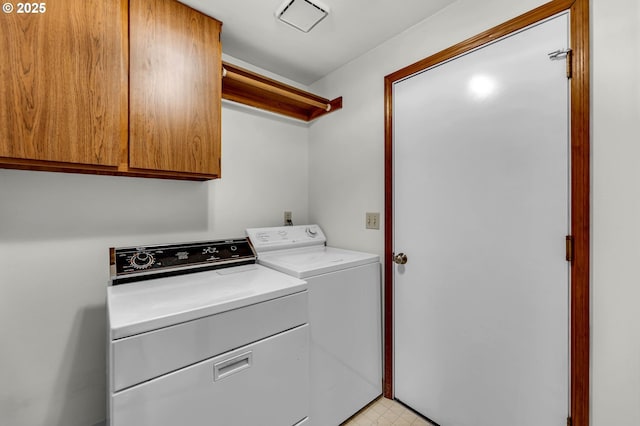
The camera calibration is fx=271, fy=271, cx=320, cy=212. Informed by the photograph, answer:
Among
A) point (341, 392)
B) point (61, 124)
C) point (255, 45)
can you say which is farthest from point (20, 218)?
point (341, 392)

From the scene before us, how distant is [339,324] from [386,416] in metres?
0.68

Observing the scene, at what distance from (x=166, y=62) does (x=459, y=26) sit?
62.3 inches

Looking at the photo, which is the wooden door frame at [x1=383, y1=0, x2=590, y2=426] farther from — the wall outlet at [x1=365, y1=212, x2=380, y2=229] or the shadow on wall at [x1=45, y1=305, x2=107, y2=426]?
the shadow on wall at [x1=45, y1=305, x2=107, y2=426]

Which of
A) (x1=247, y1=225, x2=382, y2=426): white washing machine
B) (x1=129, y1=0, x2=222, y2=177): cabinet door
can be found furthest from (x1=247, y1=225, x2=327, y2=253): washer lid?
(x1=129, y1=0, x2=222, y2=177): cabinet door

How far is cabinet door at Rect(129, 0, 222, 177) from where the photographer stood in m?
1.33

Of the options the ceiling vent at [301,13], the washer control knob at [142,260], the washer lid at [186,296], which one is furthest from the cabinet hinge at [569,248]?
the washer control knob at [142,260]

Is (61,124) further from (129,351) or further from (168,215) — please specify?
(129,351)

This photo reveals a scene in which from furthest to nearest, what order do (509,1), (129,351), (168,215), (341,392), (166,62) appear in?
(168,215) < (341,392) < (166,62) < (509,1) < (129,351)

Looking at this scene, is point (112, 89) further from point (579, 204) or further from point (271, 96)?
point (579, 204)

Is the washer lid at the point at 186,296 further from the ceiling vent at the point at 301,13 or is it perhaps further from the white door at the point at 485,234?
the ceiling vent at the point at 301,13

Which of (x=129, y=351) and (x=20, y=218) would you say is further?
(x=20, y=218)

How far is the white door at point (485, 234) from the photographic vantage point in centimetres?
118

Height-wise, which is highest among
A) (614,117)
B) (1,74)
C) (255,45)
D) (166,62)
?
(255,45)

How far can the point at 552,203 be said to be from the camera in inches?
46.2
